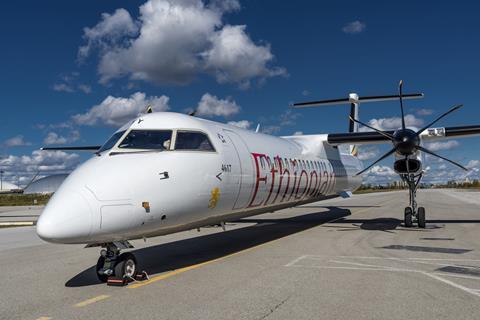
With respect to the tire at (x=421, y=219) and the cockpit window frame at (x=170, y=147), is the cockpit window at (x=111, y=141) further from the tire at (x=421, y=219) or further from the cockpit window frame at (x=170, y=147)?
the tire at (x=421, y=219)

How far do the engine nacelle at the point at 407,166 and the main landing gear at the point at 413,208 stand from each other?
0.26 metres

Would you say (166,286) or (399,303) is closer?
(399,303)

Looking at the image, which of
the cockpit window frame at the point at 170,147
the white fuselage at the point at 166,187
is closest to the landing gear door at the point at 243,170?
the white fuselage at the point at 166,187

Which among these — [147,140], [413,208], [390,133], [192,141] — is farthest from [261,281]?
[390,133]

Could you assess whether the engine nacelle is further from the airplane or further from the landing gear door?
the landing gear door

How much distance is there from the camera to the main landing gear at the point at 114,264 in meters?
6.68

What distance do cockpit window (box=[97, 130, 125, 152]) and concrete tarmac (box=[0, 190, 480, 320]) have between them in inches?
88.7

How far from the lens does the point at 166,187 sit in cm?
691

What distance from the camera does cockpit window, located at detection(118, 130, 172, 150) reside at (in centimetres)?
726

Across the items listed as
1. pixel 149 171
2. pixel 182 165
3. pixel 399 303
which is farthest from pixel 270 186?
pixel 399 303

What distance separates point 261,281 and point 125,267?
7.14ft

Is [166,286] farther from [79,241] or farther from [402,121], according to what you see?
[402,121]

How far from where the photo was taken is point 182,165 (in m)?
7.37

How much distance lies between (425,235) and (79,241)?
414 inches
